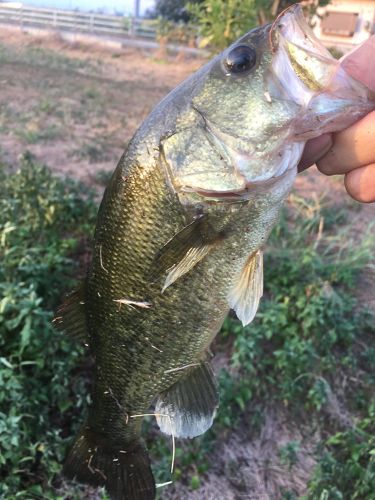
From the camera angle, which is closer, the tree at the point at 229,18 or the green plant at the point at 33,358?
the green plant at the point at 33,358

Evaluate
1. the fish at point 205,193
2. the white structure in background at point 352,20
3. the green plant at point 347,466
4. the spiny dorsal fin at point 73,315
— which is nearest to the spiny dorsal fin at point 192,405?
the fish at point 205,193

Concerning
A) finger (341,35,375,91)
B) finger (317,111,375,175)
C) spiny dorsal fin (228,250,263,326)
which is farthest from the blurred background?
spiny dorsal fin (228,250,263,326)

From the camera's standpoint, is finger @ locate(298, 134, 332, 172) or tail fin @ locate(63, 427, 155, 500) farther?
tail fin @ locate(63, 427, 155, 500)

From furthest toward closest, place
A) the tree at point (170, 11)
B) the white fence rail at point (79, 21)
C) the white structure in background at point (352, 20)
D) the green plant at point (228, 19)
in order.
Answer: the white structure in background at point (352, 20), the tree at point (170, 11), the white fence rail at point (79, 21), the green plant at point (228, 19)

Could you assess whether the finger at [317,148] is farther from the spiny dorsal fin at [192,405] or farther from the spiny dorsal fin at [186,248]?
the spiny dorsal fin at [192,405]

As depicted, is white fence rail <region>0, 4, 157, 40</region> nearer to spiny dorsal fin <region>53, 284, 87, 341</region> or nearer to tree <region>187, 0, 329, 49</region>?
tree <region>187, 0, 329, 49</region>

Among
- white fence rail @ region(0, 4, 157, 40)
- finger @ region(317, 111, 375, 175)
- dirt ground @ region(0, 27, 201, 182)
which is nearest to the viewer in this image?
finger @ region(317, 111, 375, 175)
